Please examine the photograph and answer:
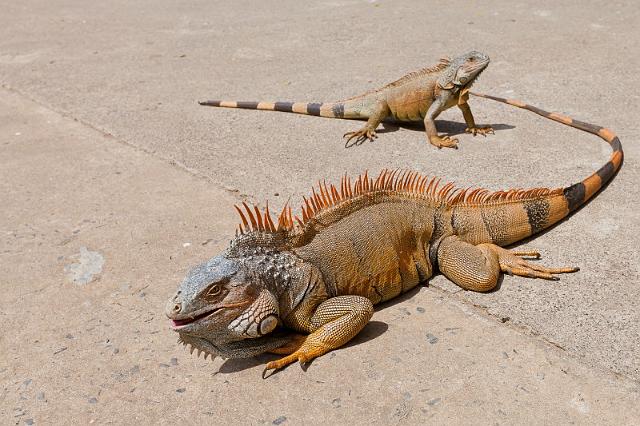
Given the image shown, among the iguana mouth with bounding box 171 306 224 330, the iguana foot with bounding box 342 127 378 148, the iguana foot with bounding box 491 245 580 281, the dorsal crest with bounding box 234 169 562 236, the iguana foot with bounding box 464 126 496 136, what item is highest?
the dorsal crest with bounding box 234 169 562 236

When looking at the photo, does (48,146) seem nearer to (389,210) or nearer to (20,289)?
(20,289)

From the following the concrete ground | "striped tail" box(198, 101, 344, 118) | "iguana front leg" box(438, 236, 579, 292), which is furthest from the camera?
"striped tail" box(198, 101, 344, 118)

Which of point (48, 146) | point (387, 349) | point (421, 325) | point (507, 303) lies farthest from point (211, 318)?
point (48, 146)

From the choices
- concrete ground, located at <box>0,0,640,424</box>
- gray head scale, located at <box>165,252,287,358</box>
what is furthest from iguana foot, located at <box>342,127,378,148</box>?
gray head scale, located at <box>165,252,287,358</box>

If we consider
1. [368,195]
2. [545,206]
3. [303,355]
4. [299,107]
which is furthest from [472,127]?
[303,355]

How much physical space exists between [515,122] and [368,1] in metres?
5.03

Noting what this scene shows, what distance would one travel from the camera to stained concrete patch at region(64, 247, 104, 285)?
158 inches

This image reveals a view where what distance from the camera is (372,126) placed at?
230 inches

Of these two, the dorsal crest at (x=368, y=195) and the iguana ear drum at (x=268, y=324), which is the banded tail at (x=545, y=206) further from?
the iguana ear drum at (x=268, y=324)

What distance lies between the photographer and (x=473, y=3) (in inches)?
380

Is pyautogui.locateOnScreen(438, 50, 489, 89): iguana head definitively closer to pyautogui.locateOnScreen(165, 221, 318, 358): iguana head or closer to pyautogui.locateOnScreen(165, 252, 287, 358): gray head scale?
pyautogui.locateOnScreen(165, 221, 318, 358): iguana head

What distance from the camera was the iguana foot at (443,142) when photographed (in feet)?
18.1

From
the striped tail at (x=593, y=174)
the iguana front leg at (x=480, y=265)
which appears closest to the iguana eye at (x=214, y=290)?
the iguana front leg at (x=480, y=265)

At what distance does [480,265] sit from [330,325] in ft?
3.15
